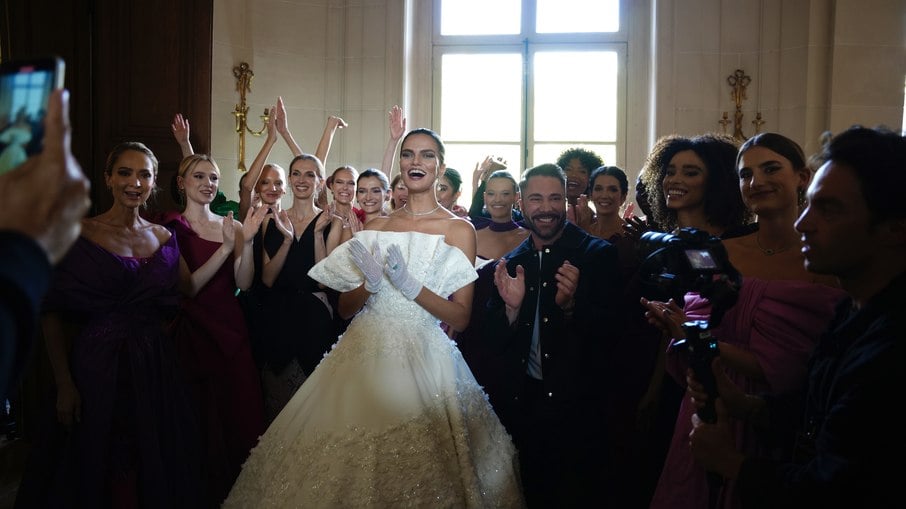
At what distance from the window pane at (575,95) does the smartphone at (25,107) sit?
6.39 meters

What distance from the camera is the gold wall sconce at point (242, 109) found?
6.43 metres

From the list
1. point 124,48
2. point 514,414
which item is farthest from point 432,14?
point 514,414

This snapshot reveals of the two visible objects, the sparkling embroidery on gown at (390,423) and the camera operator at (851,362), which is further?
the sparkling embroidery on gown at (390,423)

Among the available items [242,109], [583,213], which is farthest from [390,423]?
[242,109]

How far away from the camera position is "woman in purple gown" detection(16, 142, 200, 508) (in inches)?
114

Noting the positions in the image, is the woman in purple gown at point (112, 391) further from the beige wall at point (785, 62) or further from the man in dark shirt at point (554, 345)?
the beige wall at point (785, 62)

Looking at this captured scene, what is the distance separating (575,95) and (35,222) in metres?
6.64

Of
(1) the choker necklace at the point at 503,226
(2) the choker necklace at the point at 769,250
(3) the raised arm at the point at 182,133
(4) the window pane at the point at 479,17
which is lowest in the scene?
(2) the choker necklace at the point at 769,250

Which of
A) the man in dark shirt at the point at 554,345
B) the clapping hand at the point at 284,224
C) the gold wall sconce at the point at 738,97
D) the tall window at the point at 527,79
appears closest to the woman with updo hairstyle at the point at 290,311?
the clapping hand at the point at 284,224

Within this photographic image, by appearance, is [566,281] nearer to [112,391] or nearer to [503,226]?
[503,226]

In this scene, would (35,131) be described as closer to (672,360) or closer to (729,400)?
(729,400)

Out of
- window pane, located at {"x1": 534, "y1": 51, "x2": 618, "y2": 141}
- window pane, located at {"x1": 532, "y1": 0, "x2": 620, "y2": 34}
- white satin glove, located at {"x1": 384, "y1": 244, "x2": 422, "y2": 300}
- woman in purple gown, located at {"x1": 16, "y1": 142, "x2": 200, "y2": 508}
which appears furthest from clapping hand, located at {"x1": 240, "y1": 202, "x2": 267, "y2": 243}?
window pane, located at {"x1": 532, "y1": 0, "x2": 620, "y2": 34}

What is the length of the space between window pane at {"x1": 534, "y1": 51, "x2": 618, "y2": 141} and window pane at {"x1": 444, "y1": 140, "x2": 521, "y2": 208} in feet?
1.06

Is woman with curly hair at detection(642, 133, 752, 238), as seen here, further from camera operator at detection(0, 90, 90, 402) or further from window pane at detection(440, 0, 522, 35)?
window pane at detection(440, 0, 522, 35)
